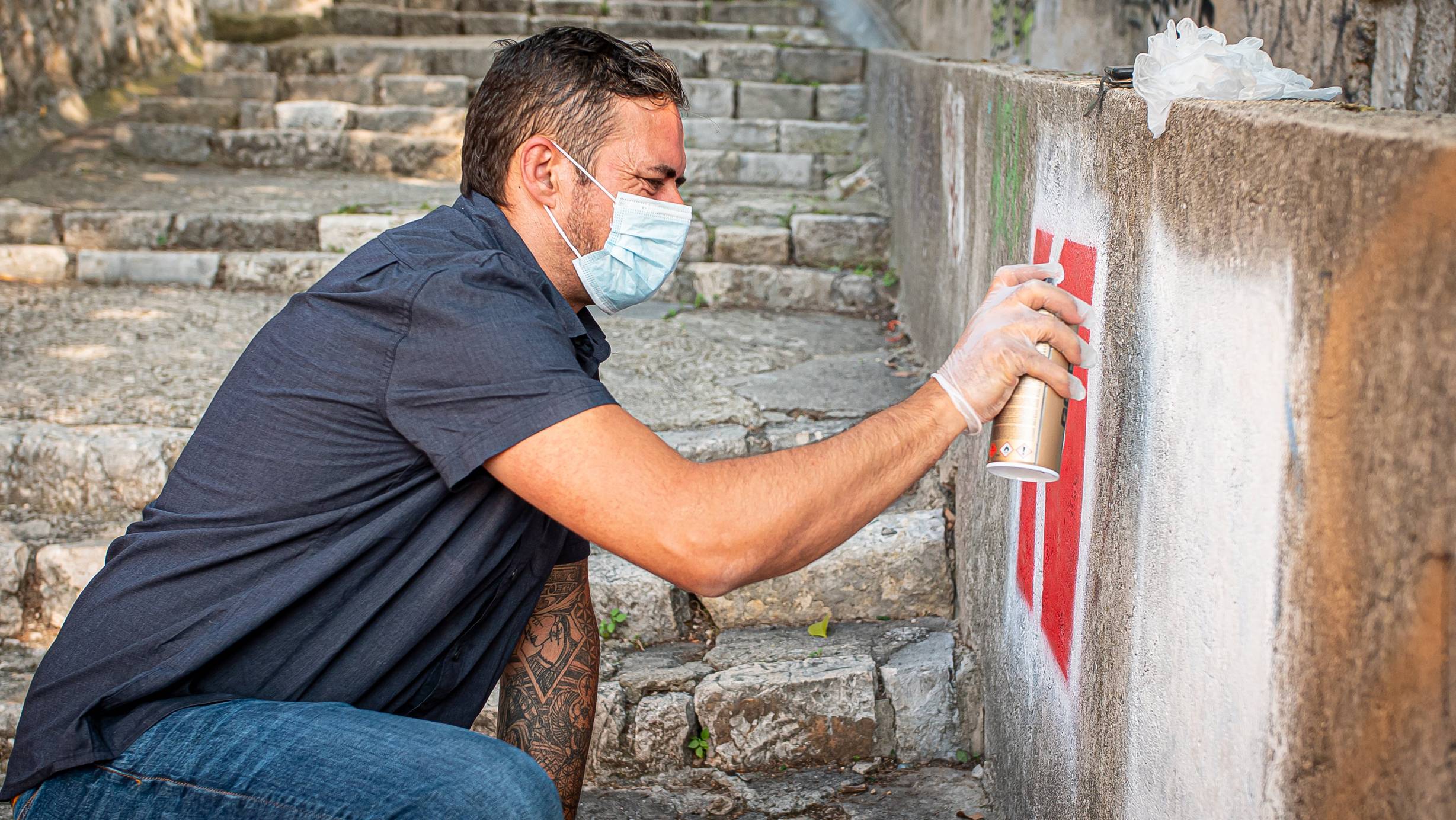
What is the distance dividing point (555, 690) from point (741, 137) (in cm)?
477

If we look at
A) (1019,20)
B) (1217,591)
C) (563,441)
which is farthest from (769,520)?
(1019,20)

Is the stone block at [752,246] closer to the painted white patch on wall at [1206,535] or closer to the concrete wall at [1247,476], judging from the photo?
the concrete wall at [1247,476]

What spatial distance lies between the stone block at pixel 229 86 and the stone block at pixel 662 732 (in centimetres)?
563

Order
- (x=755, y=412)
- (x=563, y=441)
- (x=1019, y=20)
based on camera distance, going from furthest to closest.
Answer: (x=1019, y=20) < (x=755, y=412) < (x=563, y=441)

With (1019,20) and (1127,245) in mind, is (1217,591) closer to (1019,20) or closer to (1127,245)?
(1127,245)

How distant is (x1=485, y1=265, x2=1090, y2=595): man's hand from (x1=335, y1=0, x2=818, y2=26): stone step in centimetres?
730

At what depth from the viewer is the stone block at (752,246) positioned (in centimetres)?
520

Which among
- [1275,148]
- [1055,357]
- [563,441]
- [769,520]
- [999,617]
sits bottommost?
[999,617]

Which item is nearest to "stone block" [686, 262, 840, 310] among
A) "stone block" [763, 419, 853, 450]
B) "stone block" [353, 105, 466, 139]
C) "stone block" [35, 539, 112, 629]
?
"stone block" [763, 419, 853, 450]

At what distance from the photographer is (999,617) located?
8.27ft

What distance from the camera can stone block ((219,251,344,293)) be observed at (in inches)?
198

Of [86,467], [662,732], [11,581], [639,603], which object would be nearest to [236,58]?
[86,467]

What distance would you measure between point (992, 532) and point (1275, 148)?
59.8 inches

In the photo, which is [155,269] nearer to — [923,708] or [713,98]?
[713,98]
